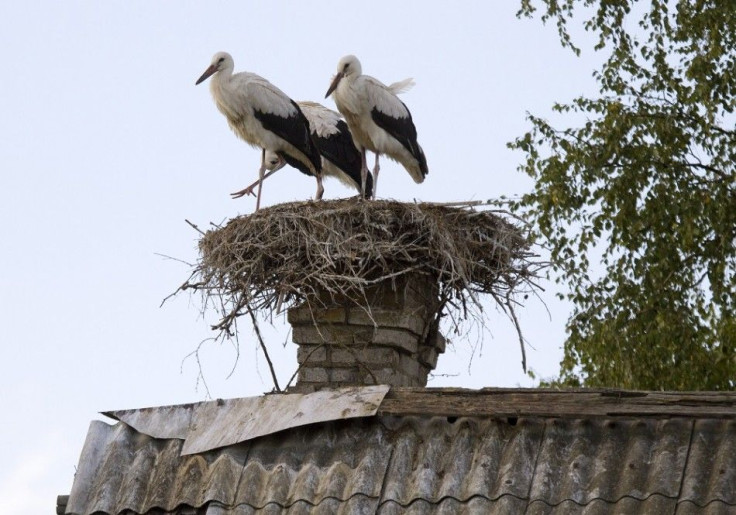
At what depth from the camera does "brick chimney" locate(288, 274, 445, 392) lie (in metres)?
6.62

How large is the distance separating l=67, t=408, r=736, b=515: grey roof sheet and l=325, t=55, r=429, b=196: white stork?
4195 millimetres

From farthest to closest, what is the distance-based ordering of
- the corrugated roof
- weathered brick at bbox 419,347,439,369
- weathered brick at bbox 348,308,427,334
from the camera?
weathered brick at bbox 419,347,439,369
weathered brick at bbox 348,308,427,334
the corrugated roof

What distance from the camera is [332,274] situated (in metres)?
7.00

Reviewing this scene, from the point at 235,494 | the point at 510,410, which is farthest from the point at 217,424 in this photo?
the point at 510,410

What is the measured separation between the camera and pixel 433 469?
16.8ft

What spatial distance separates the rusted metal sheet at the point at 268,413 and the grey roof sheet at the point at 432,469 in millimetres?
59

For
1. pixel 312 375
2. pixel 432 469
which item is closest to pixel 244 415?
pixel 432 469

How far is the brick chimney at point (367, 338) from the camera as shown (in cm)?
662

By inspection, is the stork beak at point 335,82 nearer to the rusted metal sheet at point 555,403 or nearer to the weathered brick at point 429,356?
the weathered brick at point 429,356

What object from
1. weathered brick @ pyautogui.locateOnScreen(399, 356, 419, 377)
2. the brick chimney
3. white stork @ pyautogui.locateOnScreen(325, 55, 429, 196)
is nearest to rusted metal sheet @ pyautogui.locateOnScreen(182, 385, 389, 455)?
the brick chimney

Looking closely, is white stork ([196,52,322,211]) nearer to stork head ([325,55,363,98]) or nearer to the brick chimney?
stork head ([325,55,363,98])

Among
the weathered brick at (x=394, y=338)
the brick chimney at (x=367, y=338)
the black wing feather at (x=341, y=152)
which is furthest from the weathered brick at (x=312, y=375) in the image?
the black wing feather at (x=341, y=152)

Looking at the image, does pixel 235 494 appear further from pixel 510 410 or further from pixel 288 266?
pixel 288 266

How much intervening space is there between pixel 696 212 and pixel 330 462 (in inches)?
286
